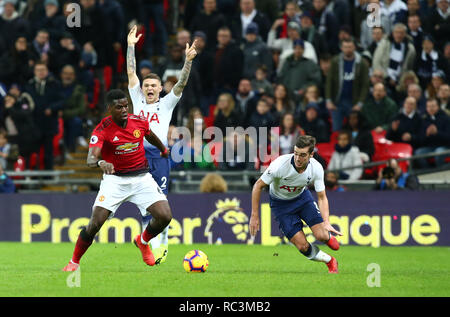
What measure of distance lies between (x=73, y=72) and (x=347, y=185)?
23.5ft

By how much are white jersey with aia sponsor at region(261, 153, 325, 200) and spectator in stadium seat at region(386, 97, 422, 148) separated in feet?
25.0

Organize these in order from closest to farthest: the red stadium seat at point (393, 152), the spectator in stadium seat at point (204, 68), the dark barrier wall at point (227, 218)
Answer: the dark barrier wall at point (227, 218), the red stadium seat at point (393, 152), the spectator in stadium seat at point (204, 68)

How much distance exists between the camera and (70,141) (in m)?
22.2

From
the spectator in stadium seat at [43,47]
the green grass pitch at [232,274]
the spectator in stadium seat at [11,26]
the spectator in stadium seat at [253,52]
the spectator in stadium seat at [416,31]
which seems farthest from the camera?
the spectator in stadium seat at [11,26]

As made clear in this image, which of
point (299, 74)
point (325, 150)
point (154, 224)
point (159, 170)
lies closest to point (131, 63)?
point (159, 170)

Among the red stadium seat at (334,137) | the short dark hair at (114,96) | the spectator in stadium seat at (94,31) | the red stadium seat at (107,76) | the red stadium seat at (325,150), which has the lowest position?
the red stadium seat at (325,150)

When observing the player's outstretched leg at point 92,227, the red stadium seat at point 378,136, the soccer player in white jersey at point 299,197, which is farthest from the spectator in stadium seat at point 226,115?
the player's outstretched leg at point 92,227

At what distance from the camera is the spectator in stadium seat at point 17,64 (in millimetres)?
22141

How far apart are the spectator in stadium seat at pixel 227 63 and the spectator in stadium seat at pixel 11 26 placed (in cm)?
525

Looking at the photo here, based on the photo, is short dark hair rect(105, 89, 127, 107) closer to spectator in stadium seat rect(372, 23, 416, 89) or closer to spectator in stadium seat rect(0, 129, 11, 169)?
spectator in stadium seat rect(0, 129, 11, 169)

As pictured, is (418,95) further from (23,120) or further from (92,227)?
(92,227)

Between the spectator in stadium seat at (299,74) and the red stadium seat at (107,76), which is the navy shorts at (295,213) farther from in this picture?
the red stadium seat at (107,76)

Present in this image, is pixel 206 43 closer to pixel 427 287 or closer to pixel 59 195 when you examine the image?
pixel 59 195

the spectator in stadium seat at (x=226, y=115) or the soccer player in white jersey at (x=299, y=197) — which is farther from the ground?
the spectator in stadium seat at (x=226, y=115)
